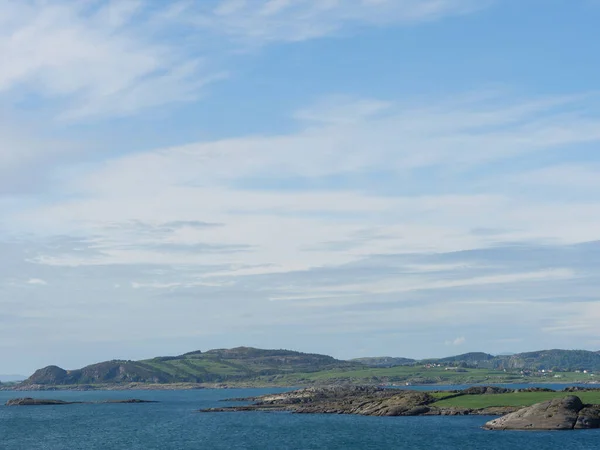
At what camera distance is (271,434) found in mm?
118250

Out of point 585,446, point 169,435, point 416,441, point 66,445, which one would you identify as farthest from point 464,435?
point 66,445

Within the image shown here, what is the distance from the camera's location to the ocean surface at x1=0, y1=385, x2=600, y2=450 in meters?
99.1

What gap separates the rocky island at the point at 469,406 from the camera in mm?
109688

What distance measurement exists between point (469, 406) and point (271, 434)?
4122 cm

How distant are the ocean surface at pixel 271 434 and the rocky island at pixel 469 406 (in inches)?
164

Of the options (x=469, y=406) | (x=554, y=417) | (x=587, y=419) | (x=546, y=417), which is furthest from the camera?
(x=469, y=406)

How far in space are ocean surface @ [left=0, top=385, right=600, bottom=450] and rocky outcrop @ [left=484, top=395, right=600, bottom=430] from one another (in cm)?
346

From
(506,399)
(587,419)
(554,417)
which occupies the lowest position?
(587,419)

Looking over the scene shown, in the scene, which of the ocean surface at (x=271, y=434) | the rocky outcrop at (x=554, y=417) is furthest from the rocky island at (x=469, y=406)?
the ocean surface at (x=271, y=434)

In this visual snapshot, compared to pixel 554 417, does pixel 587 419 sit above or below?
below

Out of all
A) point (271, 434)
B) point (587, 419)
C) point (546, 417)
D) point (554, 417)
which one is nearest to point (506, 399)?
point (546, 417)

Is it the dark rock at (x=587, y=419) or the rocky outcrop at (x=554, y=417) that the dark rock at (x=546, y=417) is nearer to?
the rocky outcrop at (x=554, y=417)

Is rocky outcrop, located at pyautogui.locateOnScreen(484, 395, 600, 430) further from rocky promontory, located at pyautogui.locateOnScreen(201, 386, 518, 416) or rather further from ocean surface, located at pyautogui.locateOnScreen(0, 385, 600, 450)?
rocky promontory, located at pyautogui.locateOnScreen(201, 386, 518, 416)

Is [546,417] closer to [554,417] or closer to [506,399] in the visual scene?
[554,417]
